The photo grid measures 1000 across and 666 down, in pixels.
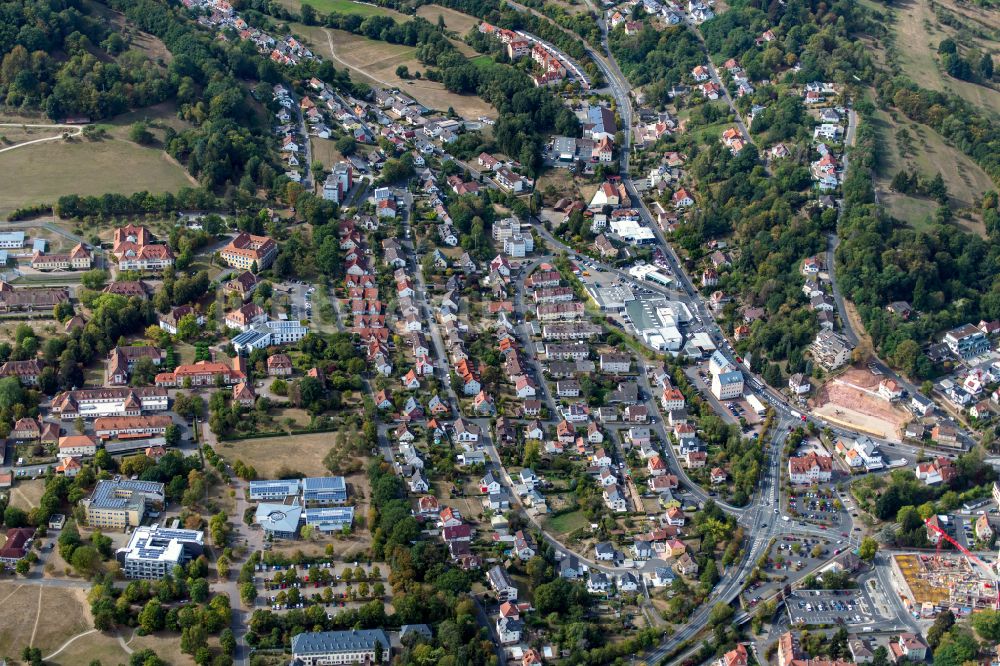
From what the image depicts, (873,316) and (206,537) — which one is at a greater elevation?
(873,316)

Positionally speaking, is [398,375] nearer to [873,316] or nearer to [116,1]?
[873,316]

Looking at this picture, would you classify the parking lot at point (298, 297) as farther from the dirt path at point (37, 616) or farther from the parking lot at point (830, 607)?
the parking lot at point (830, 607)

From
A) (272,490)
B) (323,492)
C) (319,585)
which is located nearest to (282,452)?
(272,490)

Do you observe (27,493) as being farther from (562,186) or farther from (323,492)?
(562,186)

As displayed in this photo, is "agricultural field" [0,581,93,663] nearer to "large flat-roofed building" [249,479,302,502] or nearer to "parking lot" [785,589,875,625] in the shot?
"large flat-roofed building" [249,479,302,502]

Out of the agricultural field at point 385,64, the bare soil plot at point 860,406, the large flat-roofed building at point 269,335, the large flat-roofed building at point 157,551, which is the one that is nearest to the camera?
the large flat-roofed building at point 157,551

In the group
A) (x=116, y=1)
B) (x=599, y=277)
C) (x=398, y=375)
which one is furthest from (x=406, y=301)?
(x=116, y=1)

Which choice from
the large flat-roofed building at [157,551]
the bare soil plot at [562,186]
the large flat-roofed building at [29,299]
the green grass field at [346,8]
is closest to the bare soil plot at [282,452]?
the large flat-roofed building at [157,551]
